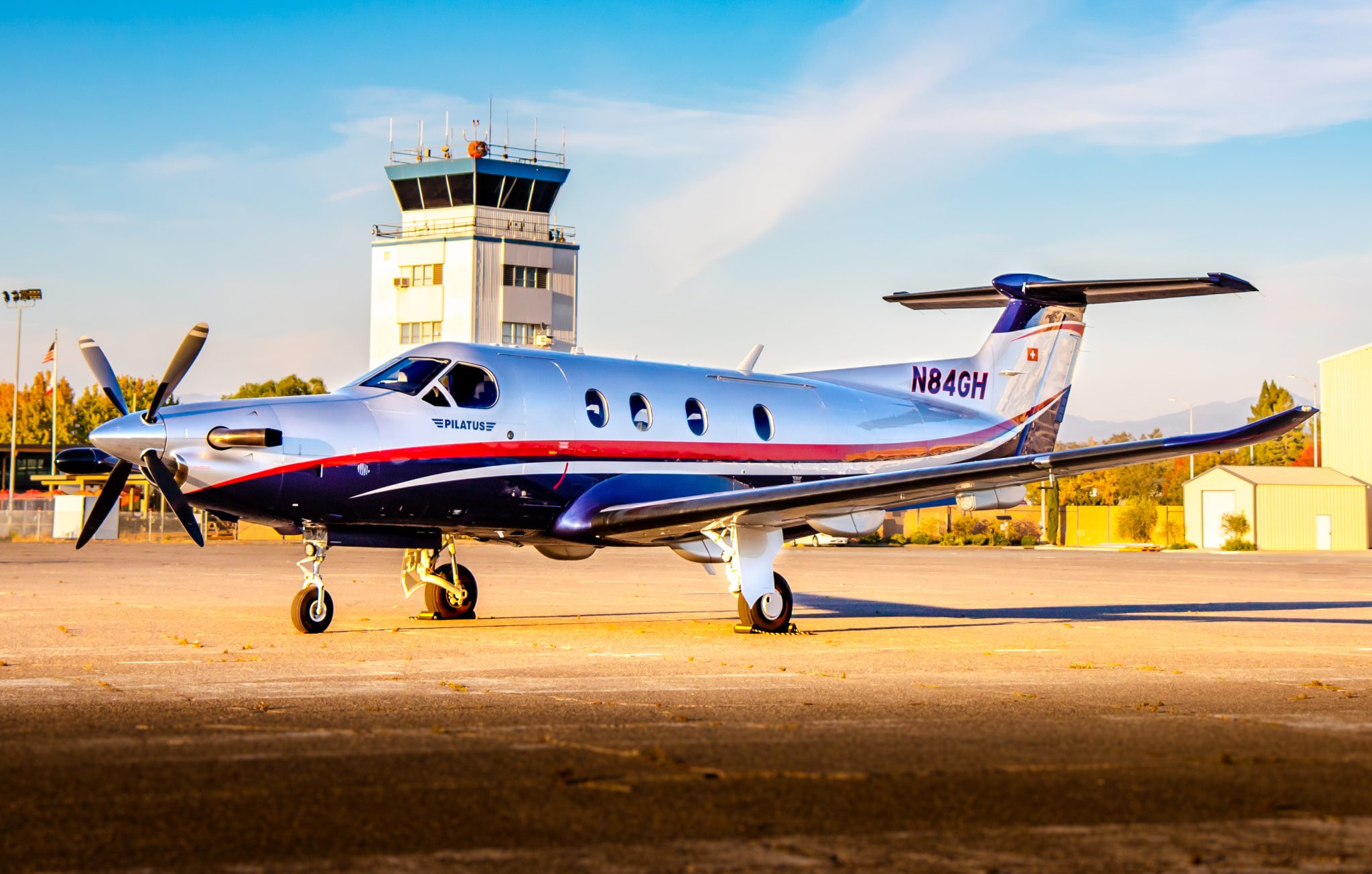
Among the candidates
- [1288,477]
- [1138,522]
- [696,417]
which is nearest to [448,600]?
[696,417]

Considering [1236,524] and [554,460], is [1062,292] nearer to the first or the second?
[554,460]

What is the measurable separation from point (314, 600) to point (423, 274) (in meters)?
56.5

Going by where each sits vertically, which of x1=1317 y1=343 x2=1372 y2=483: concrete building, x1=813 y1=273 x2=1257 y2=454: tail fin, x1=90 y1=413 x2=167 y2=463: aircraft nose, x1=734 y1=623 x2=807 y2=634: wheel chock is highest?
x1=1317 y1=343 x2=1372 y2=483: concrete building

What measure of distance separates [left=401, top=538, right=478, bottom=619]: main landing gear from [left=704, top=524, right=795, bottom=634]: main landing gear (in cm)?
354

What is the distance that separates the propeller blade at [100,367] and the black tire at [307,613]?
3.06 m

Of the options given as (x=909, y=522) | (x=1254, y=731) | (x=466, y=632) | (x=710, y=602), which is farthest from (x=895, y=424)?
(x=909, y=522)

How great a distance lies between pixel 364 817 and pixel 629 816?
1.12 metres

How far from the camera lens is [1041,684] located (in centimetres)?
1067

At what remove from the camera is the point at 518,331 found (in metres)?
69.9

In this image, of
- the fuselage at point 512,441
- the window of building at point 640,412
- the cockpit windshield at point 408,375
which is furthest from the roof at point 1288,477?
the cockpit windshield at point 408,375

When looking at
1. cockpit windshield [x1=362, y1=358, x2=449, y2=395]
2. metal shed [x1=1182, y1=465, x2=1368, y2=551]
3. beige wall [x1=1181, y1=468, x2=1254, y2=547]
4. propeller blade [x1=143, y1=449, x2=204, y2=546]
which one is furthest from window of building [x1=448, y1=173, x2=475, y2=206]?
propeller blade [x1=143, y1=449, x2=204, y2=546]

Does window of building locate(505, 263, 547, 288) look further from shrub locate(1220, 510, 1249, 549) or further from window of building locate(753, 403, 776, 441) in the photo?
window of building locate(753, 403, 776, 441)

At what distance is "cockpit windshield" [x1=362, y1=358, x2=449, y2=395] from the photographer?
605 inches

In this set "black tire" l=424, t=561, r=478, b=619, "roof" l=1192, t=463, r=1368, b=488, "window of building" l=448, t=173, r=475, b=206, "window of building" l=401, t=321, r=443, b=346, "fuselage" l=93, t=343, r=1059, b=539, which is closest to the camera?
"fuselage" l=93, t=343, r=1059, b=539
